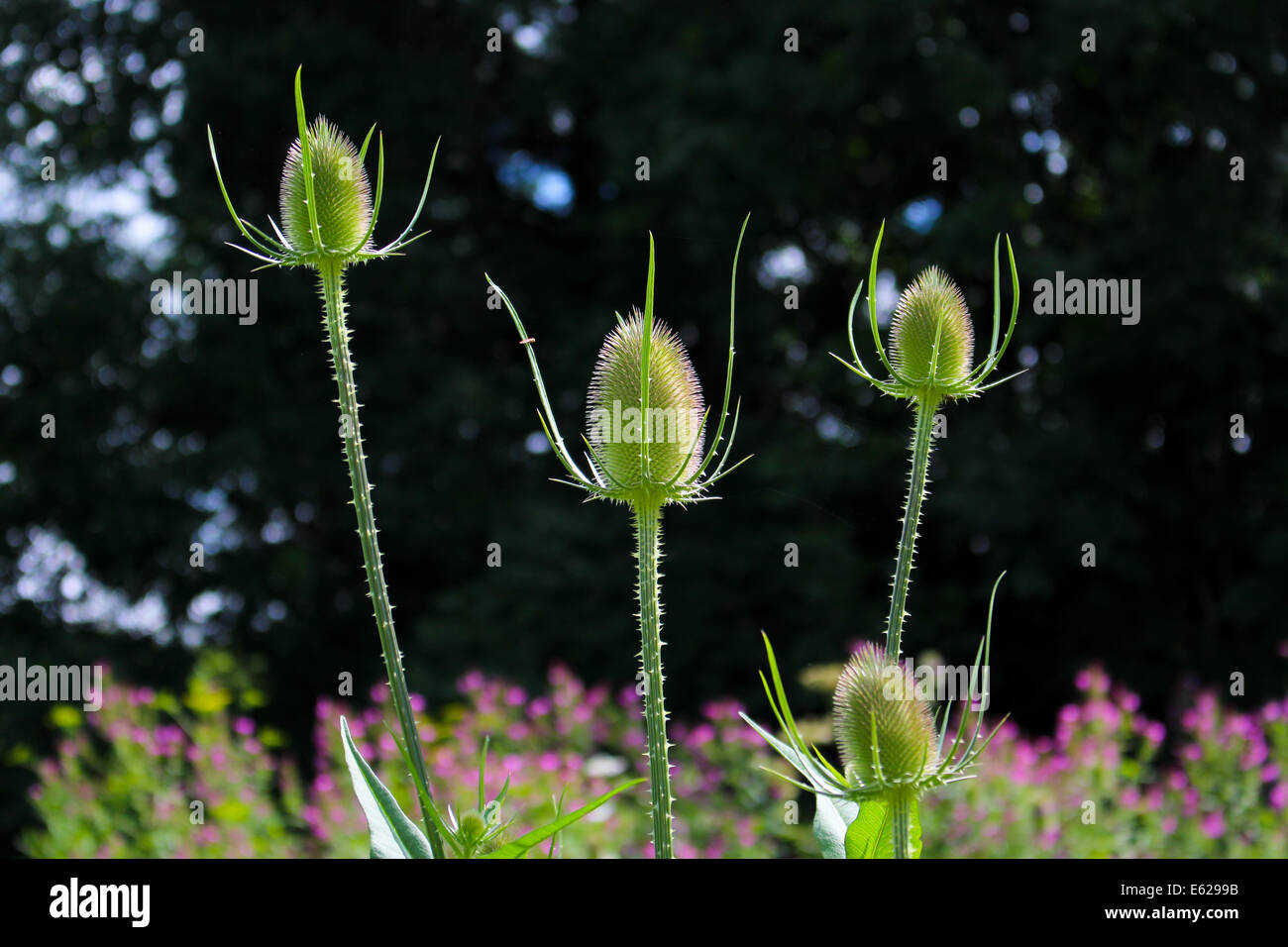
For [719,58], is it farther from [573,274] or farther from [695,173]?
[573,274]

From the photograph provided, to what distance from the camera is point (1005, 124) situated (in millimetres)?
7480

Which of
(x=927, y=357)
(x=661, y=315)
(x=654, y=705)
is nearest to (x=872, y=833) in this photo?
(x=654, y=705)

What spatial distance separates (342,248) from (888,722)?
1.20ft

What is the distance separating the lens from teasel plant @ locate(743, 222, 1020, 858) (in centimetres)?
58

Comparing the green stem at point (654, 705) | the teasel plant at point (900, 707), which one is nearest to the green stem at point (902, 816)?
the teasel plant at point (900, 707)

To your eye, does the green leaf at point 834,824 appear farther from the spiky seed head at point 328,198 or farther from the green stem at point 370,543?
the spiky seed head at point 328,198

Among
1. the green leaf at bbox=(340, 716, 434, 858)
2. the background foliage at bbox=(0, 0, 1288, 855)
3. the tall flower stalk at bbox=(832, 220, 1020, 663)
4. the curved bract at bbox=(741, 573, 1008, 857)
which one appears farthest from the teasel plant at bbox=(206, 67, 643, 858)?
the background foliage at bbox=(0, 0, 1288, 855)

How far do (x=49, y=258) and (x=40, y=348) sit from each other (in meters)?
0.59

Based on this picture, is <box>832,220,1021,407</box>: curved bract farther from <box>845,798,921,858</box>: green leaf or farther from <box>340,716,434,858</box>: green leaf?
<box>340,716,434,858</box>: green leaf

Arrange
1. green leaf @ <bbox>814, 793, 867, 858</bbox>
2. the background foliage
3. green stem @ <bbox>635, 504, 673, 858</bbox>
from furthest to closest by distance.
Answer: the background foliage < green leaf @ <bbox>814, 793, 867, 858</bbox> < green stem @ <bbox>635, 504, 673, 858</bbox>

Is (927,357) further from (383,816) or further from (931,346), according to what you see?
(383,816)

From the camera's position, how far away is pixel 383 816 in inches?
23.8
